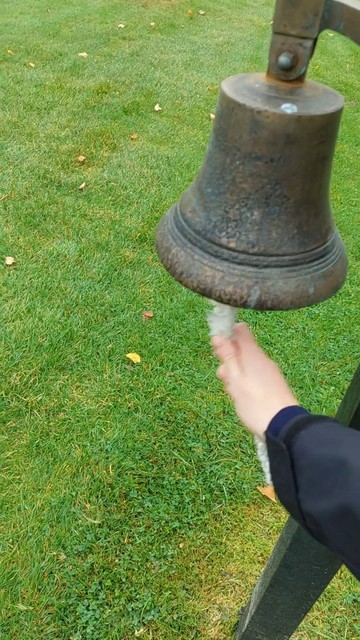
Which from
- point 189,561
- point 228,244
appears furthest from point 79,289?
point 228,244

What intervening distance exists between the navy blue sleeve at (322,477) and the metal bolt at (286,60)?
55 cm

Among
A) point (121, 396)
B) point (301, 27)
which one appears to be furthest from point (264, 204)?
point (121, 396)

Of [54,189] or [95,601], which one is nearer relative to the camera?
[95,601]

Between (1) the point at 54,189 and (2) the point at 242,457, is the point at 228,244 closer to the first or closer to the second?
(2) the point at 242,457

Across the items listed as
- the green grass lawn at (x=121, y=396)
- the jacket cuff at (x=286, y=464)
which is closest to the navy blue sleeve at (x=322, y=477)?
the jacket cuff at (x=286, y=464)

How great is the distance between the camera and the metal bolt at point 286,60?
92cm

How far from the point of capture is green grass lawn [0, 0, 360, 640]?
2248 millimetres

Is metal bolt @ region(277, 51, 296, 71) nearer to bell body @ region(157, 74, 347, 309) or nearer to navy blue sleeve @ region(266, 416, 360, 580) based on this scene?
bell body @ region(157, 74, 347, 309)

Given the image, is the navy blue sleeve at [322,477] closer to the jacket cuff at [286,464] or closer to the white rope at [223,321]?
the jacket cuff at [286,464]

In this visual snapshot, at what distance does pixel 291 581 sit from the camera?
1781mm

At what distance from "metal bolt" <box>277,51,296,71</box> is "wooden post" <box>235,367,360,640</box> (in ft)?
2.33

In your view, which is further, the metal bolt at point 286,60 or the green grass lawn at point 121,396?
the green grass lawn at point 121,396

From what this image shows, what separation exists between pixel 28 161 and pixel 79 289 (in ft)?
4.89

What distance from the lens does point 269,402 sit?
105 cm
